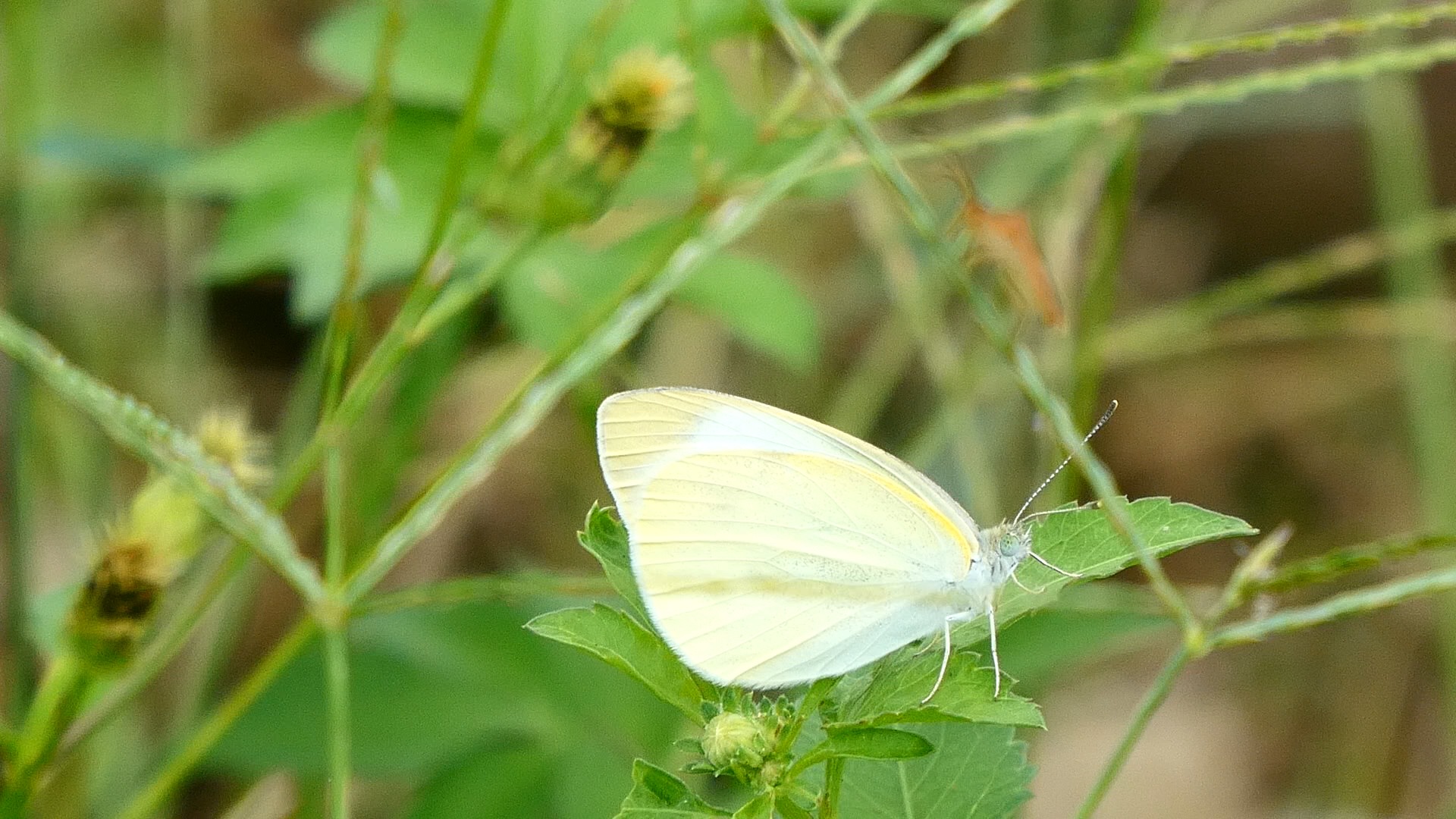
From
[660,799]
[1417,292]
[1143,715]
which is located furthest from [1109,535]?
[1417,292]

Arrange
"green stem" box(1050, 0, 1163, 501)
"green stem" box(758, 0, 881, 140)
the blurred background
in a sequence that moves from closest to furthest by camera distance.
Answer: "green stem" box(758, 0, 881, 140), "green stem" box(1050, 0, 1163, 501), the blurred background

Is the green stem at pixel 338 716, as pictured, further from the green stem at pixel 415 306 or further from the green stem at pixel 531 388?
the green stem at pixel 415 306

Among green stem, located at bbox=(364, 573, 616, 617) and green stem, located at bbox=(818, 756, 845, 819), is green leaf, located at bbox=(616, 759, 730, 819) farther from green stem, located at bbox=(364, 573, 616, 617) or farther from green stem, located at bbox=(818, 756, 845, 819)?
green stem, located at bbox=(364, 573, 616, 617)

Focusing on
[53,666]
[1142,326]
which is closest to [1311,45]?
[1142,326]

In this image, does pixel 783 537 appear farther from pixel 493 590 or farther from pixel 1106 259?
pixel 1106 259

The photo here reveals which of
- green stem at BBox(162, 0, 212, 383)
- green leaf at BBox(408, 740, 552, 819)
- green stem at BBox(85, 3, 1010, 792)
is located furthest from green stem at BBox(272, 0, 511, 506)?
green stem at BBox(162, 0, 212, 383)

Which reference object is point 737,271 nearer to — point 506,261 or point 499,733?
point 506,261

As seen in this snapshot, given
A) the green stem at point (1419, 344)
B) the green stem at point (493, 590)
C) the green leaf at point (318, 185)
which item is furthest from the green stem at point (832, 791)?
the green stem at point (1419, 344)
